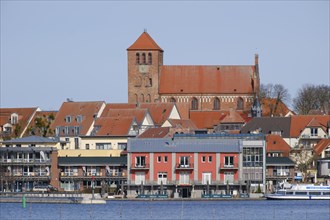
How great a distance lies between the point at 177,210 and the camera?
357 ft

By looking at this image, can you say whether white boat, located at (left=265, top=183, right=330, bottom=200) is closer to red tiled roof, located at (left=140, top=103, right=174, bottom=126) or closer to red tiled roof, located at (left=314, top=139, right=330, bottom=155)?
red tiled roof, located at (left=314, top=139, right=330, bottom=155)

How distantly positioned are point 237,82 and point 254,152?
59.4m

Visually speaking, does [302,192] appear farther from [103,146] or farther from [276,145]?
[103,146]

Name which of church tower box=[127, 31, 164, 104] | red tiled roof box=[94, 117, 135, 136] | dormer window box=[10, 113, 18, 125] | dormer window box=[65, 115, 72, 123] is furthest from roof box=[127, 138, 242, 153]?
church tower box=[127, 31, 164, 104]

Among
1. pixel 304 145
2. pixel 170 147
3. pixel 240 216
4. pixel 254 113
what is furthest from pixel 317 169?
pixel 240 216

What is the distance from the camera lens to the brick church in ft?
613

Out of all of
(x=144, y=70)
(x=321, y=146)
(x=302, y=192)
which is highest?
(x=144, y=70)

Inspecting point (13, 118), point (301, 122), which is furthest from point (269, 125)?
point (13, 118)

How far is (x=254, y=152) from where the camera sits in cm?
12925

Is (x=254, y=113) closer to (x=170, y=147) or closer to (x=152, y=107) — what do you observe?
(x=152, y=107)

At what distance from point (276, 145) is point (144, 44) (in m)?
45.7

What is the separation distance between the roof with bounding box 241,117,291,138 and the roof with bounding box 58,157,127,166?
27.4m

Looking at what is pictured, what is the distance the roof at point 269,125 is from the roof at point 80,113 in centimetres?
1669

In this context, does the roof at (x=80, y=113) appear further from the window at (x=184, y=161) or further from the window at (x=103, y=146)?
the window at (x=184, y=161)
